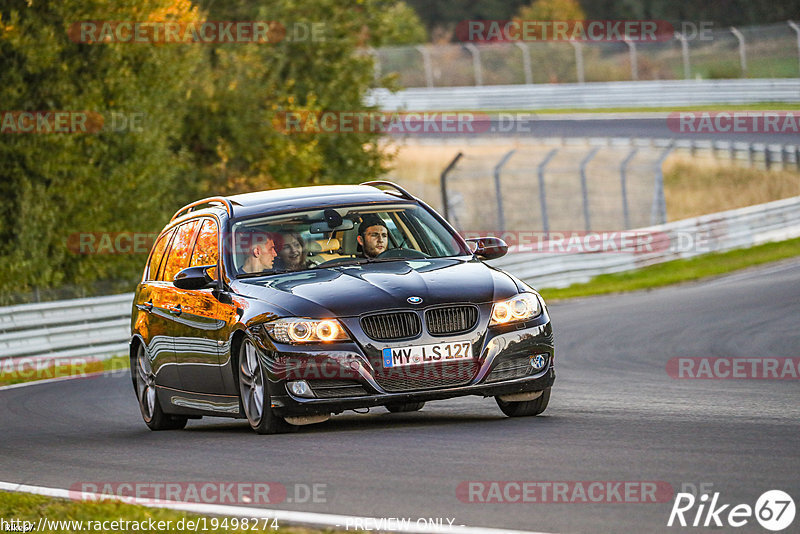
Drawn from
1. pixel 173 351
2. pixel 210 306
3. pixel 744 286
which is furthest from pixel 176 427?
pixel 744 286

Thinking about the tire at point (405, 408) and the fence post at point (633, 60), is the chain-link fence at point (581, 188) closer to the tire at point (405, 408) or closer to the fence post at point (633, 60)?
the fence post at point (633, 60)

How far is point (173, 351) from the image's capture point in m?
10.5

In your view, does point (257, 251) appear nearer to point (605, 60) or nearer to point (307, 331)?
point (307, 331)

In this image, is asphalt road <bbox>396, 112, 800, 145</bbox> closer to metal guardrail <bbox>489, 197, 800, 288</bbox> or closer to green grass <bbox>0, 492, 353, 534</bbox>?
metal guardrail <bbox>489, 197, 800, 288</bbox>

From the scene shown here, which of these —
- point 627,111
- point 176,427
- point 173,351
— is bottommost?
point 627,111

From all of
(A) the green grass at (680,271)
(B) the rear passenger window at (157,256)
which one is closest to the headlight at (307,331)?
(B) the rear passenger window at (157,256)

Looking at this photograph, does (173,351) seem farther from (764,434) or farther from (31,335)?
(31,335)

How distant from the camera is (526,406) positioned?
9.30m

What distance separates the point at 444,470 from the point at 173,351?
388cm

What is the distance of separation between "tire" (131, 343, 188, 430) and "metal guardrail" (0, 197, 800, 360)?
872 cm

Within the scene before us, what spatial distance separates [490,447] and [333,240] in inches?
101

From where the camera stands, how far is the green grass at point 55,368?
18906 mm
